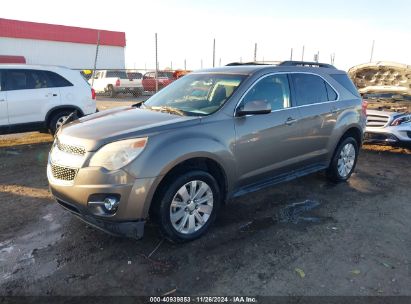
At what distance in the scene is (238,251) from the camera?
360 cm

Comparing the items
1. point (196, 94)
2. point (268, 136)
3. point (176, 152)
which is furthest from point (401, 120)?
point (176, 152)

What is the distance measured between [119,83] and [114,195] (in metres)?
19.7

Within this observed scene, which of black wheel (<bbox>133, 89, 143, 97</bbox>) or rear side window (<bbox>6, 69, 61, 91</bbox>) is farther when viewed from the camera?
black wheel (<bbox>133, 89, 143, 97</bbox>)

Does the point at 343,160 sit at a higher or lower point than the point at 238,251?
higher

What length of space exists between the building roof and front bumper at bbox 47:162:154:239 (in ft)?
121

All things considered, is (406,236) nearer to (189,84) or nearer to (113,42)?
(189,84)

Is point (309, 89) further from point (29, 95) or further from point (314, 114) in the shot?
point (29, 95)

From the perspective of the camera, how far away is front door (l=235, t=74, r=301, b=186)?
406 cm

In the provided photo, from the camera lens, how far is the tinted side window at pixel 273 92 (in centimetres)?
427

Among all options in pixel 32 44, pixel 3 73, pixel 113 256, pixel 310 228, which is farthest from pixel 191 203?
pixel 32 44

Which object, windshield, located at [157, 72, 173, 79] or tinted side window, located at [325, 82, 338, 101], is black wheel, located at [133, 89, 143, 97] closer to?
windshield, located at [157, 72, 173, 79]

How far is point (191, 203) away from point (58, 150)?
1491 mm

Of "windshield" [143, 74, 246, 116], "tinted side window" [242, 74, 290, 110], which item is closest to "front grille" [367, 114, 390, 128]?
"tinted side window" [242, 74, 290, 110]

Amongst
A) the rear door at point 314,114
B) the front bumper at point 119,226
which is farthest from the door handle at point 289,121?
the front bumper at point 119,226
